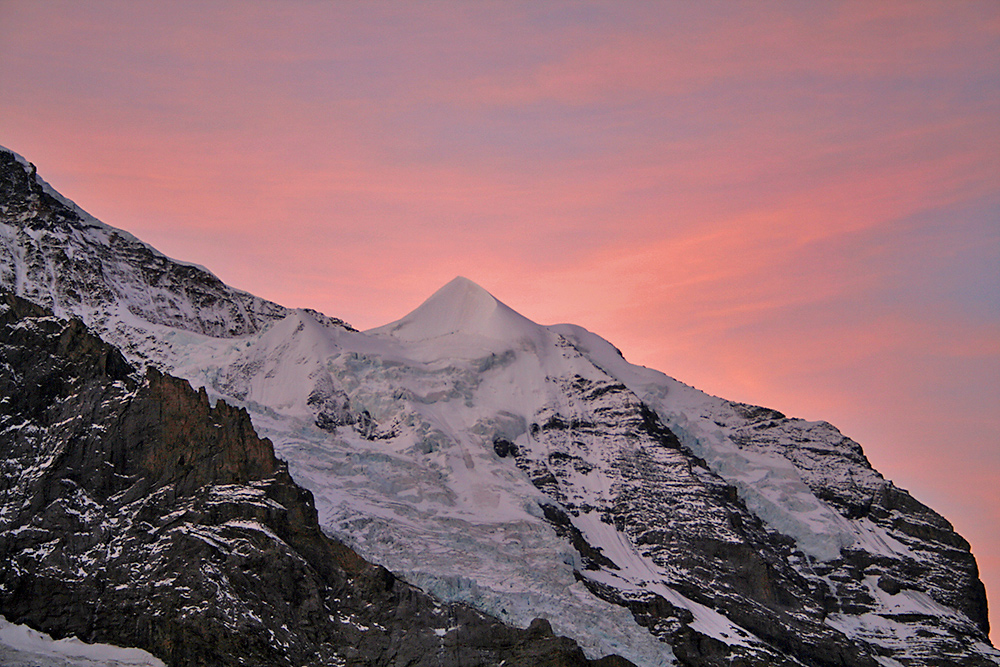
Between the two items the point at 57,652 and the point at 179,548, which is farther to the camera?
the point at 179,548

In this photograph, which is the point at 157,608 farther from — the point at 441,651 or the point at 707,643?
the point at 707,643

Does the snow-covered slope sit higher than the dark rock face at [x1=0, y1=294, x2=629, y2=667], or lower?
lower

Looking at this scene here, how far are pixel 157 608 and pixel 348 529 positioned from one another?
→ 3021cm

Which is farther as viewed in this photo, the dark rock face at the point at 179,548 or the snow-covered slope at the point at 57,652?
the dark rock face at the point at 179,548

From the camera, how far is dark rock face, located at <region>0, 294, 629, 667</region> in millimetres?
152875

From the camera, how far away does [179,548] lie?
518ft

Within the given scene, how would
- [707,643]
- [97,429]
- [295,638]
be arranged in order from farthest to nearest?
[707,643], [97,429], [295,638]

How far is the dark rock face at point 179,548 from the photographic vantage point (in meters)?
153

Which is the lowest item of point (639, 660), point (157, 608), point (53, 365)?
point (157, 608)

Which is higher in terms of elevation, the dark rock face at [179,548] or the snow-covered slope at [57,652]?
the dark rock face at [179,548]

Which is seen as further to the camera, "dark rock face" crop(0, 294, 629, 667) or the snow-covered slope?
"dark rock face" crop(0, 294, 629, 667)

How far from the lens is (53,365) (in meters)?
176

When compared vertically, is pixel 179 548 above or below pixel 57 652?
above

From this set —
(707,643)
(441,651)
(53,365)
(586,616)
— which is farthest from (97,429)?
(707,643)
